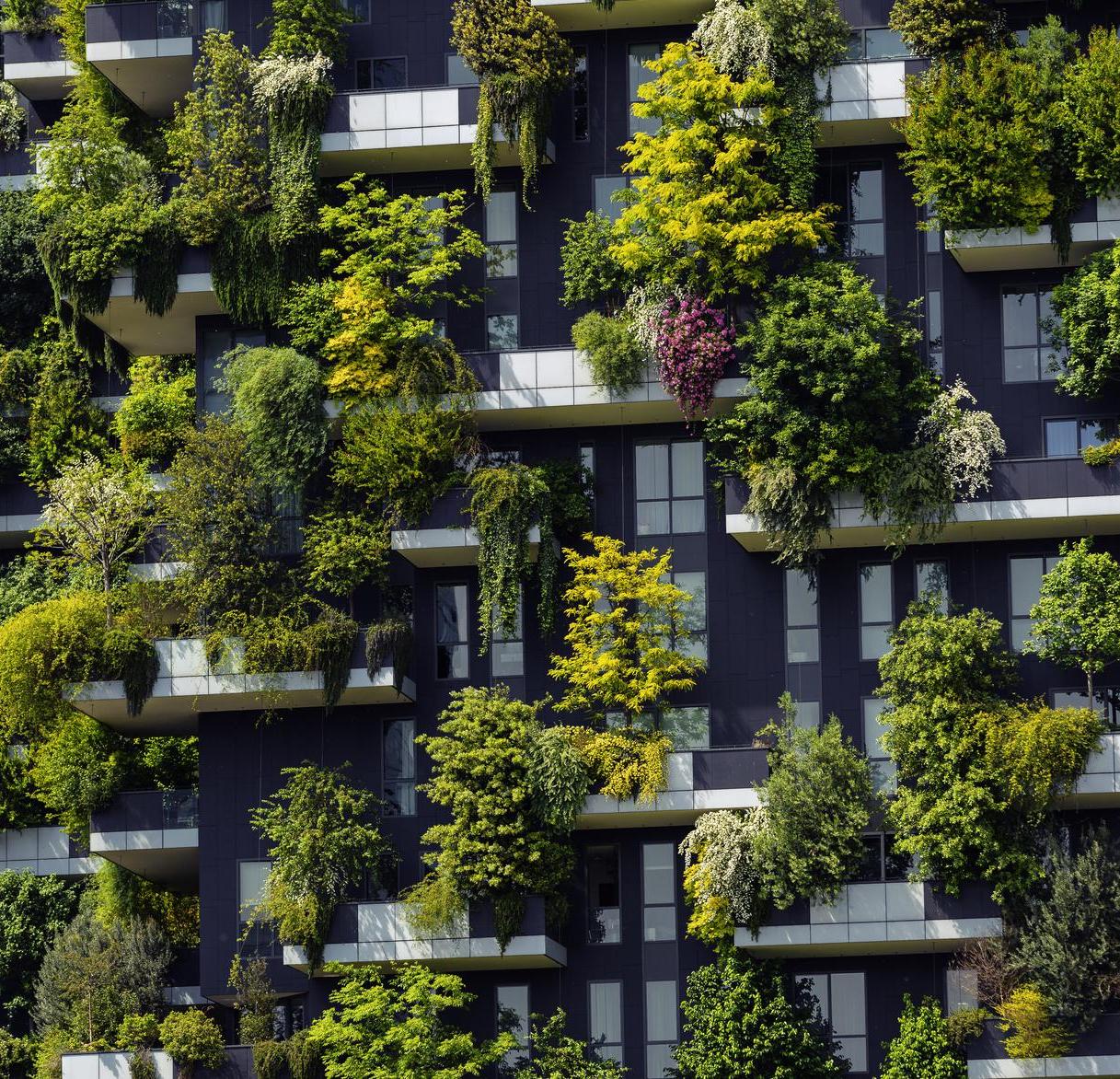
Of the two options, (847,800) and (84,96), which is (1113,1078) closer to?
(847,800)

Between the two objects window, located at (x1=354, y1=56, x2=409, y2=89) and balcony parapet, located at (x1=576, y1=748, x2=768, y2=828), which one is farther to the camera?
window, located at (x1=354, y1=56, x2=409, y2=89)

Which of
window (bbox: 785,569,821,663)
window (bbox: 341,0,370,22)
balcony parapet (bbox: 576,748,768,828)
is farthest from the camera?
window (bbox: 341,0,370,22)

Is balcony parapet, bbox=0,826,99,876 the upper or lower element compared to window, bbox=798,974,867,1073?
upper

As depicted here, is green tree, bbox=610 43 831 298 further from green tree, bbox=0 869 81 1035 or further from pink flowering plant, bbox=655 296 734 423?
green tree, bbox=0 869 81 1035

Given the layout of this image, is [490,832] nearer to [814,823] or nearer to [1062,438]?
[814,823]

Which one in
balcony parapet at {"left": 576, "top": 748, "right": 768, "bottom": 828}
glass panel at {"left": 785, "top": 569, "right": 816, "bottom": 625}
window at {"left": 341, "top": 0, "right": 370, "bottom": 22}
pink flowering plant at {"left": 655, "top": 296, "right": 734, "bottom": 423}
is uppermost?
window at {"left": 341, "top": 0, "right": 370, "bottom": 22}

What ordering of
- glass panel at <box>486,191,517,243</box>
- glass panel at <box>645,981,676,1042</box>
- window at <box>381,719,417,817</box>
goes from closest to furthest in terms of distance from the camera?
glass panel at <box>645,981,676,1042</box> < window at <box>381,719,417,817</box> < glass panel at <box>486,191,517,243</box>

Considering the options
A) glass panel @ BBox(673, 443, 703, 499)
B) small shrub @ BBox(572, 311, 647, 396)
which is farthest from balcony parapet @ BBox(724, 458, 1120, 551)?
small shrub @ BBox(572, 311, 647, 396)

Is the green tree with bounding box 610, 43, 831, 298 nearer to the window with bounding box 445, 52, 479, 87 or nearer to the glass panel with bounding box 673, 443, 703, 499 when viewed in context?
the glass panel with bounding box 673, 443, 703, 499
